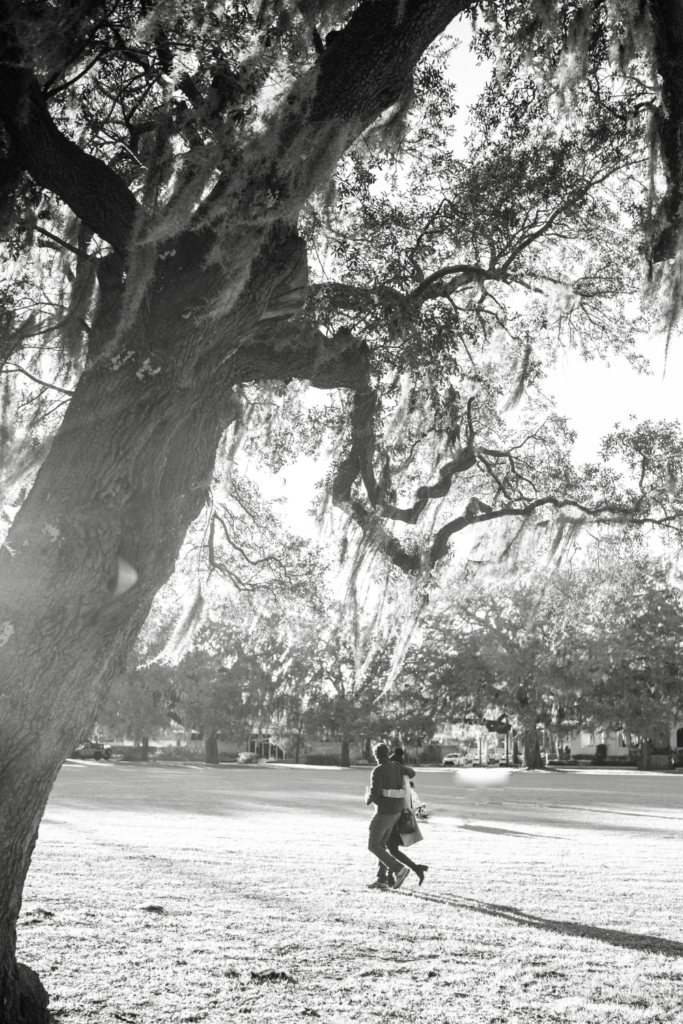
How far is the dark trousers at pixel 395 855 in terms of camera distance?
29.2ft

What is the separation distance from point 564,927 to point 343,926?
1.73m

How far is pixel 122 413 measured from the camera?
421 centimetres

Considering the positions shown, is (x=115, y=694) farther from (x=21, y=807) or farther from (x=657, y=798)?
(x=21, y=807)

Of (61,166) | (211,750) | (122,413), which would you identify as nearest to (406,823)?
(122,413)

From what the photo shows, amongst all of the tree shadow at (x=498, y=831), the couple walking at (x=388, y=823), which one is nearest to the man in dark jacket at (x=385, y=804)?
the couple walking at (x=388, y=823)

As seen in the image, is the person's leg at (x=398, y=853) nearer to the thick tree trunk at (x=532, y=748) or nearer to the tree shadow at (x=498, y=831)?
the tree shadow at (x=498, y=831)

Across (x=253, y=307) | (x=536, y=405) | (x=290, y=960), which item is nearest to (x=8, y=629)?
(x=253, y=307)

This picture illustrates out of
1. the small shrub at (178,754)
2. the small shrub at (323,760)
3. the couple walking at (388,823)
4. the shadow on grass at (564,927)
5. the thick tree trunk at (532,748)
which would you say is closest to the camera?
the shadow on grass at (564,927)

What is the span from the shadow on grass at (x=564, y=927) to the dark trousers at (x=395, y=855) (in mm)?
438

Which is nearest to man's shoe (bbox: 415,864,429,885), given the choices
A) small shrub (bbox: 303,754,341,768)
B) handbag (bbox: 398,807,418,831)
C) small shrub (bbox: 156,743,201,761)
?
handbag (bbox: 398,807,418,831)

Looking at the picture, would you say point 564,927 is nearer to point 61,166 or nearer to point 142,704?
point 61,166

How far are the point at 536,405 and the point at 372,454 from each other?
10.4ft

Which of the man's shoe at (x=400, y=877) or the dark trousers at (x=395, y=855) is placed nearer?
the man's shoe at (x=400, y=877)

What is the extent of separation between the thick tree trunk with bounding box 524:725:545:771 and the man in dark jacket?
121 feet
